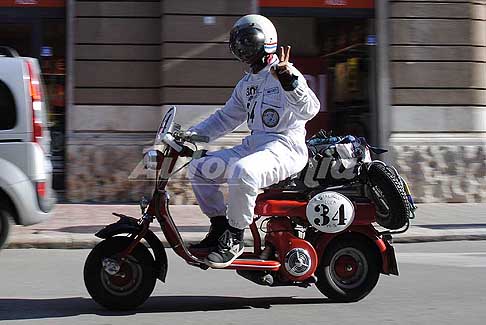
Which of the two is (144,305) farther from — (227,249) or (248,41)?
(248,41)

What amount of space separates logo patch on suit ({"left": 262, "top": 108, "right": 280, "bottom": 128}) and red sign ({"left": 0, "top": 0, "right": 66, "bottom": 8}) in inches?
317

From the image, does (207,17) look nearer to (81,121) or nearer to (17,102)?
(81,121)

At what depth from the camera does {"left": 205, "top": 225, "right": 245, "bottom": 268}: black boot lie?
5.55 meters

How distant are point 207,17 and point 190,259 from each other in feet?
24.9

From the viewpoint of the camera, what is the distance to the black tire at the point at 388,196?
19.2ft

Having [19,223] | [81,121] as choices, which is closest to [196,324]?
[19,223]

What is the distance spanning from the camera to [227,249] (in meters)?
5.59

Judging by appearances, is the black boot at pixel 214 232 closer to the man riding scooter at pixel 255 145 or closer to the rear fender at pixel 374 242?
the man riding scooter at pixel 255 145

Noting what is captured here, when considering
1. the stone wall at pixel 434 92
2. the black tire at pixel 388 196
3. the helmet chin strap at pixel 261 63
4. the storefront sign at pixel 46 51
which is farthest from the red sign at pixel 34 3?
the black tire at pixel 388 196

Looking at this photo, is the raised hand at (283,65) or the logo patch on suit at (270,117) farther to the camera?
the logo patch on suit at (270,117)

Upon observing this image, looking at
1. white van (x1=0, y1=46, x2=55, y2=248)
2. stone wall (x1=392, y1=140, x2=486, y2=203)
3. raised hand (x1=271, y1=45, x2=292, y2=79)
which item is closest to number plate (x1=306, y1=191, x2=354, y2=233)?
raised hand (x1=271, y1=45, x2=292, y2=79)

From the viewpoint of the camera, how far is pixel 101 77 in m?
12.8

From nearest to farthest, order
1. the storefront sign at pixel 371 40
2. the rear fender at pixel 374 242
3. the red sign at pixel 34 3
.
A: 1. the rear fender at pixel 374 242
2. the red sign at pixel 34 3
3. the storefront sign at pixel 371 40

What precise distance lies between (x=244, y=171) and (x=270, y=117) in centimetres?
56
